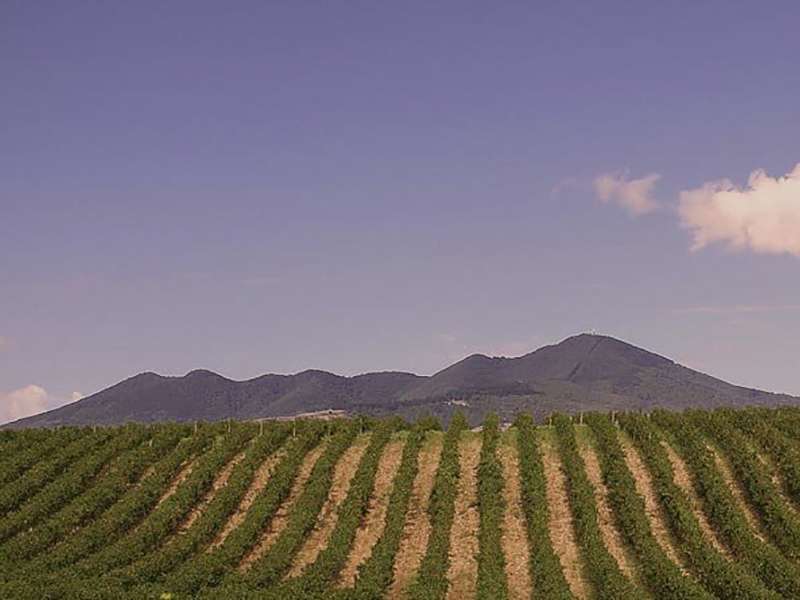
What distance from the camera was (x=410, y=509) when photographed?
147 feet

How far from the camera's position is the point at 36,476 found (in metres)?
49.9

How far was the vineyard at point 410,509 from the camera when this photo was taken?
35.4 metres

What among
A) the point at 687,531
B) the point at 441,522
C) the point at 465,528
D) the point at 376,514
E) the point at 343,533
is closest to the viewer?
the point at 687,531

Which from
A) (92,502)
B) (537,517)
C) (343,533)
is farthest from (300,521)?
(92,502)

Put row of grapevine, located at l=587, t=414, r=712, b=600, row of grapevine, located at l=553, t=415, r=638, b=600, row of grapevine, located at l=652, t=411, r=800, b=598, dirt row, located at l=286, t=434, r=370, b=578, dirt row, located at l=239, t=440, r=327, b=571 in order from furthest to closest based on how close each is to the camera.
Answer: dirt row, located at l=239, t=440, r=327, b=571
dirt row, located at l=286, t=434, r=370, b=578
row of grapevine, located at l=652, t=411, r=800, b=598
row of grapevine, located at l=553, t=415, r=638, b=600
row of grapevine, located at l=587, t=414, r=712, b=600

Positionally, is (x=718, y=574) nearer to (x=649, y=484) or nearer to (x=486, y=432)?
(x=649, y=484)

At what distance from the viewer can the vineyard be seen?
35.4 metres

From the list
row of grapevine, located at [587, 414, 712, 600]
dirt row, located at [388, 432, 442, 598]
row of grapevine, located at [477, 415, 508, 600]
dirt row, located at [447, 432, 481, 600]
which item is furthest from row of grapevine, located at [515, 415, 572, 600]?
dirt row, located at [388, 432, 442, 598]

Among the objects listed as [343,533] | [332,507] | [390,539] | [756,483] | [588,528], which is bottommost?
[390,539]

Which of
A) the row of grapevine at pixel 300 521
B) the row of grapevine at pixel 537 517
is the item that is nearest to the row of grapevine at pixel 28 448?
the row of grapevine at pixel 300 521

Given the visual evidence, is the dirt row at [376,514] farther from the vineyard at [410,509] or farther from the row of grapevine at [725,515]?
the row of grapevine at [725,515]

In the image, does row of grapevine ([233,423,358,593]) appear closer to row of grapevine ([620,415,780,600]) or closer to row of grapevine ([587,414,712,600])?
row of grapevine ([587,414,712,600])

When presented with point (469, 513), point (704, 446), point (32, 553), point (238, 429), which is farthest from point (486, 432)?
point (32, 553)

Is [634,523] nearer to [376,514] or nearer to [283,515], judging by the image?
[376,514]
